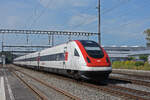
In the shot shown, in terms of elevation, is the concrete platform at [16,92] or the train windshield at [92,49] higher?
the train windshield at [92,49]

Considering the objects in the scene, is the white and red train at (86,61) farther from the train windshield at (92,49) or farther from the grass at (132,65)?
the grass at (132,65)

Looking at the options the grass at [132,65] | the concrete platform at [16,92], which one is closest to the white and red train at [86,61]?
the concrete platform at [16,92]

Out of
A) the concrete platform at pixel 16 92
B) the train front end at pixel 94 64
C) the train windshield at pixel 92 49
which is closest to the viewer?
the concrete platform at pixel 16 92

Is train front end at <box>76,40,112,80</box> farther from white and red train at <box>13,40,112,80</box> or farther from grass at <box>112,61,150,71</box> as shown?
grass at <box>112,61,150,71</box>

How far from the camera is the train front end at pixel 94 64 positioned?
12684 mm

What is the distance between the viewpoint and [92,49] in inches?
545

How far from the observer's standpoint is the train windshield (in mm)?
13419

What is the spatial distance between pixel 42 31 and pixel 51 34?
1.41m

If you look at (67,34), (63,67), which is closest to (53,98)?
(63,67)

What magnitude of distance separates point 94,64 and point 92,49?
140 centimetres

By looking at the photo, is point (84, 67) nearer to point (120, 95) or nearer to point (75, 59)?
point (75, 59)

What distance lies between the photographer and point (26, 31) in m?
31.3

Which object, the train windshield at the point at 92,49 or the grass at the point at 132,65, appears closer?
the train windshield at the point at 92,49

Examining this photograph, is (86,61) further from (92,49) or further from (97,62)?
(92,49)
